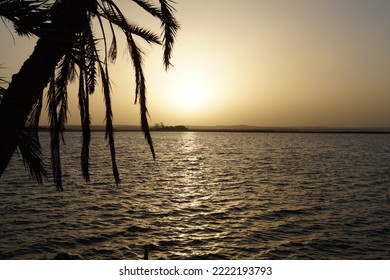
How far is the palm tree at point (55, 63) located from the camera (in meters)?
2.54

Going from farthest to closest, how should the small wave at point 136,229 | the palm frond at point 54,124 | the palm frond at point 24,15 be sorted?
the small wave at point 136,229, the palm frond at point 54,124, the palm frond at point 24,15

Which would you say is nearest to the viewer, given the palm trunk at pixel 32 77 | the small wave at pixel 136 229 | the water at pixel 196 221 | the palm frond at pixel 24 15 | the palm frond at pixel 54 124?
the palm frond at pixel 24 15

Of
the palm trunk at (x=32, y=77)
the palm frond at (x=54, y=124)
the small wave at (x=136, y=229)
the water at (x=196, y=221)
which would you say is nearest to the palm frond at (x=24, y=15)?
the palm trunk at (x=32, y=77)

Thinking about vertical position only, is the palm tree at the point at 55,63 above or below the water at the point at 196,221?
above

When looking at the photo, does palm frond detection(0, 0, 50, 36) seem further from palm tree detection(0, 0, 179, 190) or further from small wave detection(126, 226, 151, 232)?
small wave detection(126, 226, 151, 232)

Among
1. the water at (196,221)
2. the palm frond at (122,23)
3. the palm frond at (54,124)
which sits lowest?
the water at (196,221)

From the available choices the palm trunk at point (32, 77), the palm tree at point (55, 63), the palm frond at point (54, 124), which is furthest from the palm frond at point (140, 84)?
the palm trunk at point (32, 77)

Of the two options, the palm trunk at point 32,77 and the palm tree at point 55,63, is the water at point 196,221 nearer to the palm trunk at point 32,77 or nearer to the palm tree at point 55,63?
the palm tree at point 55,63

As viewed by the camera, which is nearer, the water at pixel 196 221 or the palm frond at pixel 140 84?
the palm frond at pixel 140 84

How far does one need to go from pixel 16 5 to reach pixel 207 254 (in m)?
13.6

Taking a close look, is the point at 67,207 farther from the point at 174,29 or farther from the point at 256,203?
the point at 174,29

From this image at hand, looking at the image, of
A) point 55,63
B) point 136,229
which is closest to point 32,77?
point 55,63

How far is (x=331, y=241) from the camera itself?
16281mm
